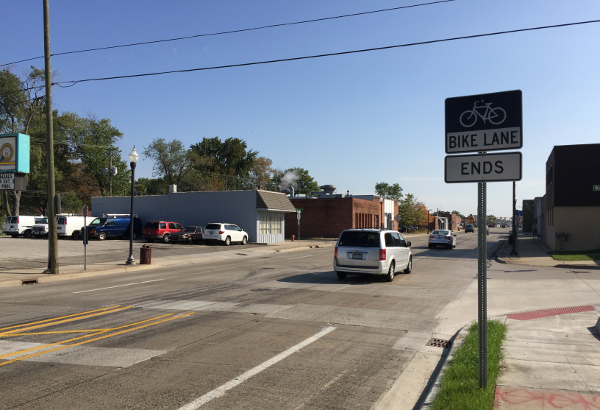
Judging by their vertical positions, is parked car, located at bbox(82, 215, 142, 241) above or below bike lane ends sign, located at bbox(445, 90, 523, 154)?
below

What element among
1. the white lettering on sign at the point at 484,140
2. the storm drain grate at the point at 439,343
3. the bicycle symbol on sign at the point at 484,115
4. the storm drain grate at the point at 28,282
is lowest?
the storm drain grate at the point at 28,282

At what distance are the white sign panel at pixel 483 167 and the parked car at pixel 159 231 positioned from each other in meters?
35.1

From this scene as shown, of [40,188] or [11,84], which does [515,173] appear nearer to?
[11,84]

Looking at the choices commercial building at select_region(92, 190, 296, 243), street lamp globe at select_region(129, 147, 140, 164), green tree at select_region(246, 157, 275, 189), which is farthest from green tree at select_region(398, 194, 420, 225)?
street lamp globe at select_region(129, 147, 140, 164)

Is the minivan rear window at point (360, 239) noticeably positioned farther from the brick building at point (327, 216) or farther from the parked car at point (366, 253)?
the brick building at point (327, 216)

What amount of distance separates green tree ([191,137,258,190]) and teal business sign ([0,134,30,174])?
58672 mm

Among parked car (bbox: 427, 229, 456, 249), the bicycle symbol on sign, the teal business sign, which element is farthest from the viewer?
parked car (bbox: 427, 229, 456, 249)

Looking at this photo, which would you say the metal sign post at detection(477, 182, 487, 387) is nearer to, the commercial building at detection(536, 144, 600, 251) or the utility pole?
the utility pole

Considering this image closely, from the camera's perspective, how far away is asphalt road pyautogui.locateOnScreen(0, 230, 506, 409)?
5.32m

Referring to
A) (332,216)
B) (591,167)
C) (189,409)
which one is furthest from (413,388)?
(332,216)

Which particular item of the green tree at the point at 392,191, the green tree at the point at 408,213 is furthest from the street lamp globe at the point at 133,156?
the green tree at the point at 392,191

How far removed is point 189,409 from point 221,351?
2.26m

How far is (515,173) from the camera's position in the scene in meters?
4.78

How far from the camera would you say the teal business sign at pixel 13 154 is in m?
20.4
